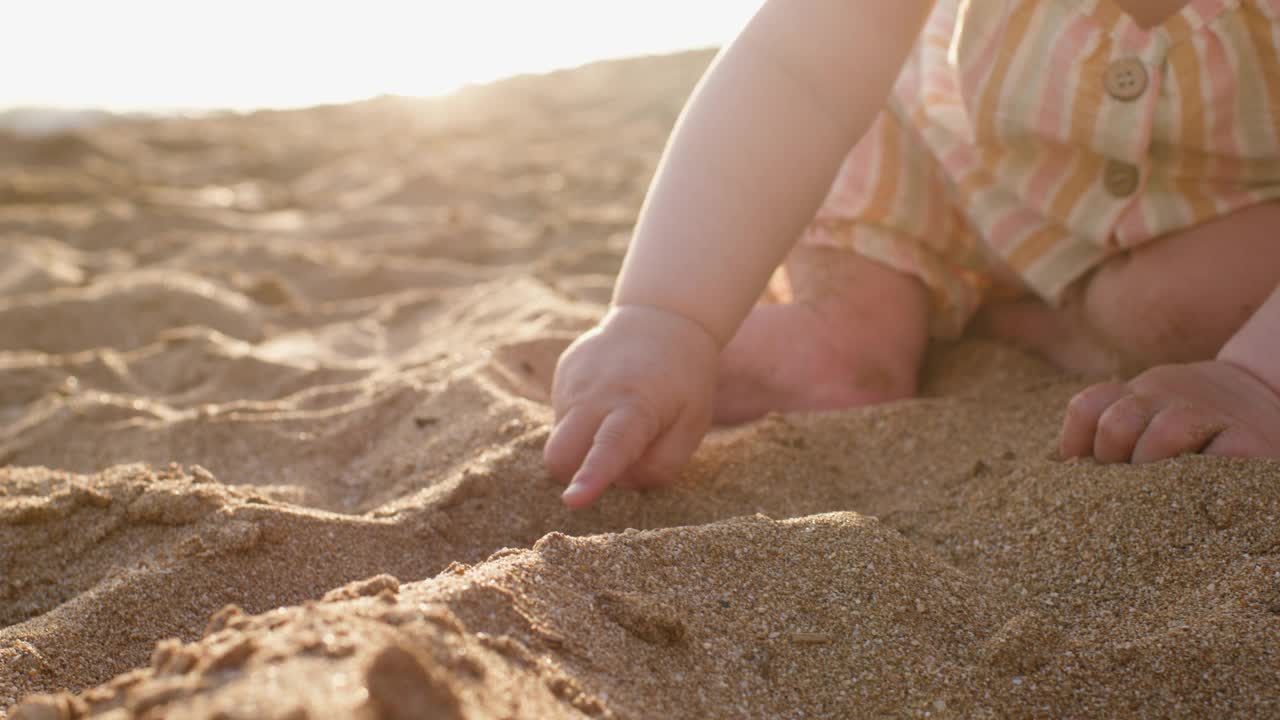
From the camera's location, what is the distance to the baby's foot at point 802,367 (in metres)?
1.67

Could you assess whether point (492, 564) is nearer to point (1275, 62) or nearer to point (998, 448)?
point (998, 448)

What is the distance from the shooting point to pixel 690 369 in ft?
4.30

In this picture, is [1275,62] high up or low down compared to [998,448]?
up

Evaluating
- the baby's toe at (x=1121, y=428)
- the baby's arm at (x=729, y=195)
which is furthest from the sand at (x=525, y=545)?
the baby's arm at (x=729, y=195)

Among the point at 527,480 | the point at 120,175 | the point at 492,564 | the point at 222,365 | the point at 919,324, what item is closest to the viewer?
the point at 492,564

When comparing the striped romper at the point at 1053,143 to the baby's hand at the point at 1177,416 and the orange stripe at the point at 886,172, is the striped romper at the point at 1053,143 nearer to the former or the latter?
the orange stripe at the point at 886,172

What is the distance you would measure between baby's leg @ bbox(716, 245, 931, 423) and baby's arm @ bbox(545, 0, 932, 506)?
289 millimetres

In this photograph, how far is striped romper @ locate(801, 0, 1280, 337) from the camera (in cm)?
139

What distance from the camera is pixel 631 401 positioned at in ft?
4.07

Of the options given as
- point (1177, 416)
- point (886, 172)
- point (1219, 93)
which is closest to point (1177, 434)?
point (1177, 416)

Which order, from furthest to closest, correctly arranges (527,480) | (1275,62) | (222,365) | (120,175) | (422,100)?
(422,100), (120,175), (222,365), (1275,62), (527,480)

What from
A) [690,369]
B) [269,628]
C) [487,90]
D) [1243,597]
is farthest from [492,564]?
[487,90]

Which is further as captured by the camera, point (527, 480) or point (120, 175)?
point (120, 175)

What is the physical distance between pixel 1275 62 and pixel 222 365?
175 centimetres
